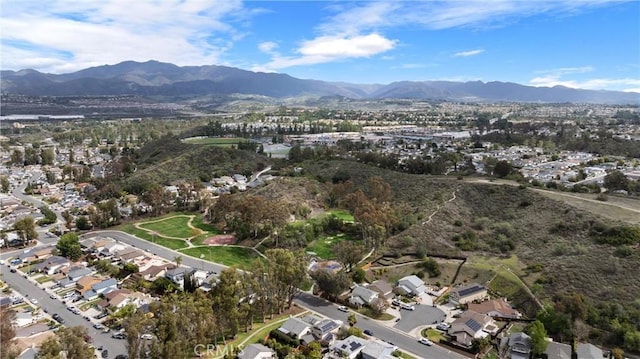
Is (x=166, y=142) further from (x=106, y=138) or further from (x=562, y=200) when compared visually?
(x=562, y=200)

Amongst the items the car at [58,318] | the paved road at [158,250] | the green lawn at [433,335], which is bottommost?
the paved road at [158,250]

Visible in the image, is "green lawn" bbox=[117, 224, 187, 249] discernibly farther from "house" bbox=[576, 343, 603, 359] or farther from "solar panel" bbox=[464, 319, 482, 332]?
"house" bbox=[576, 343, 603, 359]

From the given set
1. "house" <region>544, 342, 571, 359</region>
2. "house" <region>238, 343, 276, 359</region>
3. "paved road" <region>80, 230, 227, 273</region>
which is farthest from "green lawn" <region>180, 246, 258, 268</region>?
"house" <region>544, 342, 571, 359</region>

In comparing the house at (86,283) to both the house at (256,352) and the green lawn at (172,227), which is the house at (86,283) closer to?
the green lawn at (172,227)

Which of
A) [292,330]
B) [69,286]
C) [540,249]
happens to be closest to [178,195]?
[69,286]

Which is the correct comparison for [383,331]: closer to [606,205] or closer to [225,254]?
[225,254]

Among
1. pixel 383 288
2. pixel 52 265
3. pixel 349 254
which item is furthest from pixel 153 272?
pixel 383 288

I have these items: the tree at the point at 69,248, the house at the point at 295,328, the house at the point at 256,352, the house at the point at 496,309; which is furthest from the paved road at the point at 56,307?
the house at the point at 496,309
